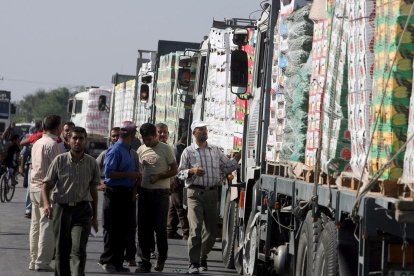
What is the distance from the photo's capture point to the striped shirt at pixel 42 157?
15414mm

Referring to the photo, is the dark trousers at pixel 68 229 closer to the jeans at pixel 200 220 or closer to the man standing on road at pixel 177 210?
the jeans at pixel 200 220

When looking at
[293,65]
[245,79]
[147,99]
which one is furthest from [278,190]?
[147,99]

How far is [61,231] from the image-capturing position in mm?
13633

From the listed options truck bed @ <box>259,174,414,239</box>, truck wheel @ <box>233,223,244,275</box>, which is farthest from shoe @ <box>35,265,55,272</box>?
truck bed @ <box>259,174,414,239</box>

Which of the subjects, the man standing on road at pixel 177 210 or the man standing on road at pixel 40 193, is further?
the man standing on road at pixel 177 210

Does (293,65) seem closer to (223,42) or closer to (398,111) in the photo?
(398,111)

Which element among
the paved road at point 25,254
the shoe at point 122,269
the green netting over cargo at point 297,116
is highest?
the green netting over cargo at point 297,116

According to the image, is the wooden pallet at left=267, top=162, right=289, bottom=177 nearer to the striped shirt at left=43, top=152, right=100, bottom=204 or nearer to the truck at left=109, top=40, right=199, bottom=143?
the striped shirt at left=43, top=152, right=100, bottom=204

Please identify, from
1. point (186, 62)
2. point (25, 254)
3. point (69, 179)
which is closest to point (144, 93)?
point (186, 62)

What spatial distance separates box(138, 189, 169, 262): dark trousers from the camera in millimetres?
16578

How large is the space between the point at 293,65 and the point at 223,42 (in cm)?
661

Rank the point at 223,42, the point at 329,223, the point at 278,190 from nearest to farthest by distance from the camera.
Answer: the point at 329,223
the point at 278,190
the point at 223,42

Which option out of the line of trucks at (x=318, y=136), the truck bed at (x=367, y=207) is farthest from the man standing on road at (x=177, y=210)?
the truck bed at (x=367, y=207)

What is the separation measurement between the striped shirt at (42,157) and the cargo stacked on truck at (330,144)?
2379 mm
